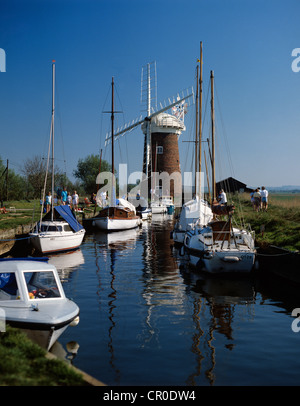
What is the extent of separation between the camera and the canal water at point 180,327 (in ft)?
29.0

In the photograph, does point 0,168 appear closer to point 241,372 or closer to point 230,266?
point 230,266

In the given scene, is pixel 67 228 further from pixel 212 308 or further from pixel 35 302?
pixel 35 302

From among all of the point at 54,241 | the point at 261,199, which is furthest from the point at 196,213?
the point at 54,241

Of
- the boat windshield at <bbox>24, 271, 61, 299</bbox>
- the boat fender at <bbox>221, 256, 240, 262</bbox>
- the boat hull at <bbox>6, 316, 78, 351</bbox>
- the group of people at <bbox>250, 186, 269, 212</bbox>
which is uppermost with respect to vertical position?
the group of people at <bbox>250, 186, 269, 212</bbox>

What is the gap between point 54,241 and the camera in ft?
80.7

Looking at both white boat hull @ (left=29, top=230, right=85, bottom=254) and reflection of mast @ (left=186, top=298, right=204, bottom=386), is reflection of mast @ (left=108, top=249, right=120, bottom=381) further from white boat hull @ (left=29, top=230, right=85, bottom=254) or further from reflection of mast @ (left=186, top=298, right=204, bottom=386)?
white boat hull @ (left=29, top=230, right=85, bottom=254)

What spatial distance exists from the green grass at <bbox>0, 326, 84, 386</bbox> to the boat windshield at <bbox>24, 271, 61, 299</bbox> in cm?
264

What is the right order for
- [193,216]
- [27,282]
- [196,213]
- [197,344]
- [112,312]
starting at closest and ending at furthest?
[197,344] → [27,282] → [112,312] → [196,213] → [193,216]

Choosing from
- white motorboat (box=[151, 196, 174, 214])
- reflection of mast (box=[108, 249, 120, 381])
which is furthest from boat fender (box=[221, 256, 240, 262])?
white motorboat (box=[151, 196, 174, 214])

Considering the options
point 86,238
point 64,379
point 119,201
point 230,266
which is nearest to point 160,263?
point 230,266

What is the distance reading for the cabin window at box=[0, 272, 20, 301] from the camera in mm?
10180

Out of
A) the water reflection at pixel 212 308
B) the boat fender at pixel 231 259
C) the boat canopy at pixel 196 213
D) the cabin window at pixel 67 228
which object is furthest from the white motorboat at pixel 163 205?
the boat fender at pixel 231 259

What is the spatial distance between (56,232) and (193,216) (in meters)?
8.60

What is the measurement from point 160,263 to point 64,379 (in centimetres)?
1636
